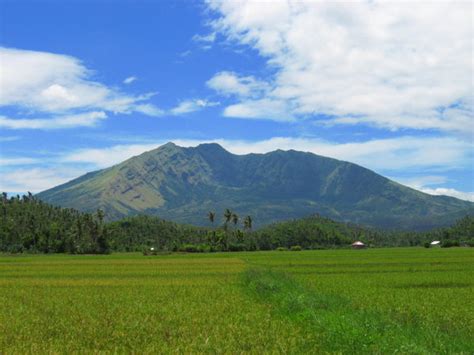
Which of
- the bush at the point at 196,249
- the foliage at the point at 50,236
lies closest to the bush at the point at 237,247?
the bush at the point at 196,249

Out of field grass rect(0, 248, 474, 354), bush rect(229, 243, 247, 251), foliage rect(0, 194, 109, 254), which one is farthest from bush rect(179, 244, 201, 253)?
field grass rect(0, 248, 474, 354)

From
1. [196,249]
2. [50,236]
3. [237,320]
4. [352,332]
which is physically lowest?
[196,249]

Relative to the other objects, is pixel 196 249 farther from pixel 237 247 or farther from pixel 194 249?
pixel 237 247

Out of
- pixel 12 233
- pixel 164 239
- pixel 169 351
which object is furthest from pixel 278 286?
pixel 164 239

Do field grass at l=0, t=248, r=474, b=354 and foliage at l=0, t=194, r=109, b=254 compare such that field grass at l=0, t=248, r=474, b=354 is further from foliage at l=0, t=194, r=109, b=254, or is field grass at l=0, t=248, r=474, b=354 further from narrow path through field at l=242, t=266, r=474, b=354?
foliage at l=0, t=194, r=109, b=254

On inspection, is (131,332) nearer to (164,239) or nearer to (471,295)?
(471,295)

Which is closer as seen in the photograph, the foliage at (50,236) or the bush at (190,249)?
the foliage at (50,236)

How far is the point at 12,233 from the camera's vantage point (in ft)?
510

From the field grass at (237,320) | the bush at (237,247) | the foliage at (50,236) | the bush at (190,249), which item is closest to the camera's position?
the field grass at (237,320)

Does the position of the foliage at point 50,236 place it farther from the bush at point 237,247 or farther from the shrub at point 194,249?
the bush at point 237,247

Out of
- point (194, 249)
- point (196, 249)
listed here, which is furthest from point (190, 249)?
point (196, 249)

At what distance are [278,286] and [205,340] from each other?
1826cm

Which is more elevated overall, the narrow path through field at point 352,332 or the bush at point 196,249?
the narrow path through field at point 352,332

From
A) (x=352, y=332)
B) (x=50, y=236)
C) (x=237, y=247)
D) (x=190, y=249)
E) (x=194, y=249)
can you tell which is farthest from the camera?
(x=237, y=247)
